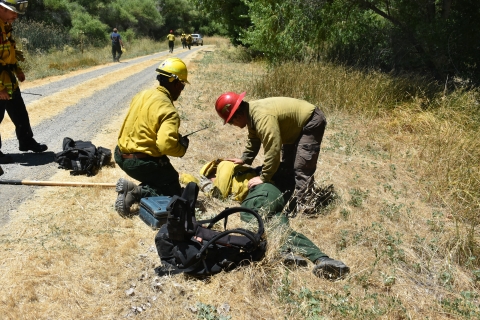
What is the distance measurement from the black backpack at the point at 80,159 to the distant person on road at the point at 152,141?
1.01 metres

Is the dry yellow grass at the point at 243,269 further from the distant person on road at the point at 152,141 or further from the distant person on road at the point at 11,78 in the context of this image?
the distant person on road at the point at 11,78

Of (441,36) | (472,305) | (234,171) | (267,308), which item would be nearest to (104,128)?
(234,171)

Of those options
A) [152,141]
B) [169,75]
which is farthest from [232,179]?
[169,75]

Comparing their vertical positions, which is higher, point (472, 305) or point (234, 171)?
point (234, 171)

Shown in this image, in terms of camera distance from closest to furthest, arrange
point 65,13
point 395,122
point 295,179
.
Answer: point 295,179
point 395,122
point 65,13

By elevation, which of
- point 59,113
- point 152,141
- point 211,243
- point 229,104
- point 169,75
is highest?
point 169,75

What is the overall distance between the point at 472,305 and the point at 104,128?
20.3 ft

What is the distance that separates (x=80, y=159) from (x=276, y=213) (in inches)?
101

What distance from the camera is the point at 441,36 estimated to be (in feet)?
32.1

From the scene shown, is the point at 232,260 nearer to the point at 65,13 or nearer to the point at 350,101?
the point at 350,101

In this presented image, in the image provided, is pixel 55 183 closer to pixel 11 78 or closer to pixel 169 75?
pixel 11 78

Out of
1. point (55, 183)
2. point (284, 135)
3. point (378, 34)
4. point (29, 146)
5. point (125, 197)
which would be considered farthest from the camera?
point (378, 34)

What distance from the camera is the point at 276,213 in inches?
153

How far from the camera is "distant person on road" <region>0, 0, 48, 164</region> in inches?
190
